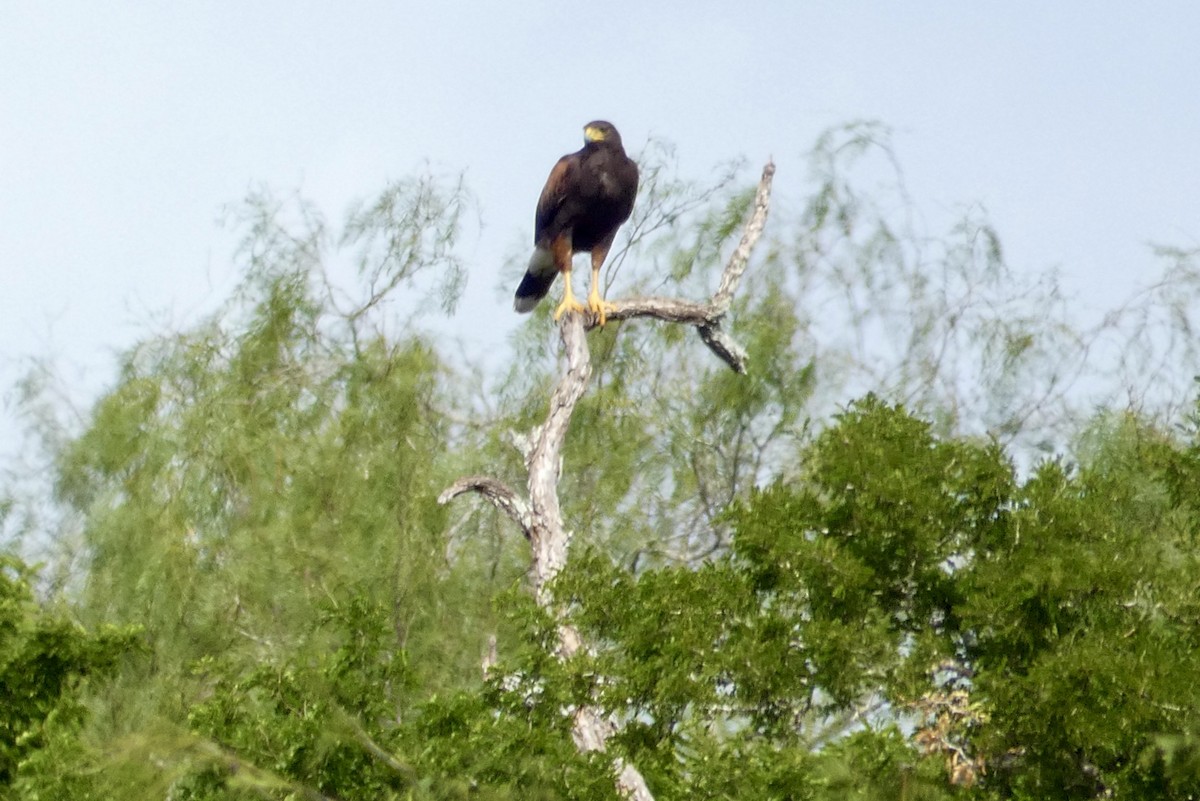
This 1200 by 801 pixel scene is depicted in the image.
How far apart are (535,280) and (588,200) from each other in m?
0.62

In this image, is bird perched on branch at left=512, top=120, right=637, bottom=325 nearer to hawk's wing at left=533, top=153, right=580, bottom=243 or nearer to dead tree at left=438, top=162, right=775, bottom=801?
hawk's wing at left=533, top=153, right=580, bottom=243

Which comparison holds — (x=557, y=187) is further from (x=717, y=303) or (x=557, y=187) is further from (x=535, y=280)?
(x=717, y=303)

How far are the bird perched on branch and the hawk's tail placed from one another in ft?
0.04

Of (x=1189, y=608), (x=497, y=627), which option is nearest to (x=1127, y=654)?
(x=1189, y=608)

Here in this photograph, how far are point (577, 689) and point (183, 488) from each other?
269 inches

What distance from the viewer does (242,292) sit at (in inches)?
517

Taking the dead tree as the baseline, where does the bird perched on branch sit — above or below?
above

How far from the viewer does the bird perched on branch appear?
852 cm

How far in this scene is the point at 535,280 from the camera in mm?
8969

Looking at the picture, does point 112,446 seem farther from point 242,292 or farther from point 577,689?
point 577,689

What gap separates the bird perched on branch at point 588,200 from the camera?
8.52 meters

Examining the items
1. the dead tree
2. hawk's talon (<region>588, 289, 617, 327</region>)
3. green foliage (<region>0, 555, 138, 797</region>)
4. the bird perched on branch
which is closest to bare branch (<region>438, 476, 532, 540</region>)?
the dead tree

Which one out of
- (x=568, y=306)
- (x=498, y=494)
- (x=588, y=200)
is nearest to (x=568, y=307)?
(x=568, y=306)

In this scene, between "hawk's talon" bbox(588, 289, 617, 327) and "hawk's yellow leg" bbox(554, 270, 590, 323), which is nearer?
"hawk's yellow leg" bbox(554, 270, 590, 323)
